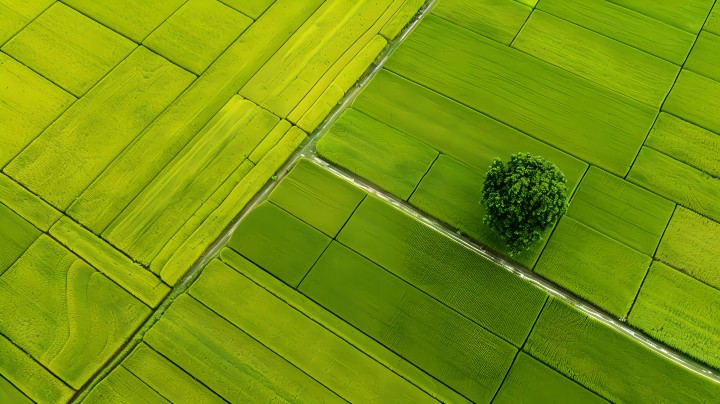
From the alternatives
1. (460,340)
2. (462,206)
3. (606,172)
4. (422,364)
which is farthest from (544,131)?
(422,364)

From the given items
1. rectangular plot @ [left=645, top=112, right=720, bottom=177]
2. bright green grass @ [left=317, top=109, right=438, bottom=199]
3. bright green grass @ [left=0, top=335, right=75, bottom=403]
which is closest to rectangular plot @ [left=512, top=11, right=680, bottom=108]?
rectangular plot @ [left=645, top=112, right=720, bottom=177]

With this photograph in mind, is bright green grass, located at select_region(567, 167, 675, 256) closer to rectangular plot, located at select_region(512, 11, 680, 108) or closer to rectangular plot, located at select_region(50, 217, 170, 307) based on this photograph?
rectangular plot, located at select_region(512, 11, 680, 108)

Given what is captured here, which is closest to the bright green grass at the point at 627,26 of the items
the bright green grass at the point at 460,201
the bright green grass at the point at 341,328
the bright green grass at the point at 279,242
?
the bright green grass at the point at 460,201

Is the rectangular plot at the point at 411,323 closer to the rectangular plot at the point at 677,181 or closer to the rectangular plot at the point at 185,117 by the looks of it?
the rectangular plot at the point at 185,117

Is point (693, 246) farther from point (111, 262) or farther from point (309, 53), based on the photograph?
point (111, 262)

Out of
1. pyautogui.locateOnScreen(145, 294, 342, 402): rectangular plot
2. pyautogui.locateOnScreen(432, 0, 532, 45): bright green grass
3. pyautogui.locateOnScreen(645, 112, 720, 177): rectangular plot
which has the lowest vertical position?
pyautogui.locateOnScreen(145, 294, 342, 402): rectangular plot

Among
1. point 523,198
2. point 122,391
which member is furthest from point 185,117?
point 523,198
